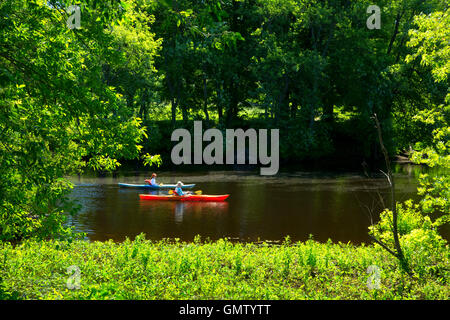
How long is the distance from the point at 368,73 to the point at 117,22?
37.5 meters

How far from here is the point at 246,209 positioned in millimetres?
24203

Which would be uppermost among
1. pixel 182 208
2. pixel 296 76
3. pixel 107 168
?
pixel 296 76

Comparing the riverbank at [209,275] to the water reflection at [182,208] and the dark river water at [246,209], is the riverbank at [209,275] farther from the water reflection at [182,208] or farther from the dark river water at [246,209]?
the water reflection at [182,208]

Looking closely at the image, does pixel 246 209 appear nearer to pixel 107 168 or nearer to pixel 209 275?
pixel 107 168

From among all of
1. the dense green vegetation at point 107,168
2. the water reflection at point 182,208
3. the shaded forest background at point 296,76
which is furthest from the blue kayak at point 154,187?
the dense green vegetation at point 107,168

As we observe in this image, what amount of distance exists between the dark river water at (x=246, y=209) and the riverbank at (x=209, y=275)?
3.57 meters

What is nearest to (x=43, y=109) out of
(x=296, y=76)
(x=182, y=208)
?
(x=182, y=208)

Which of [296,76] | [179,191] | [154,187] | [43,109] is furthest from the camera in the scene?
[296,76]

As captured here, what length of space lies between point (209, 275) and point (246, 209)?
45.8 feet

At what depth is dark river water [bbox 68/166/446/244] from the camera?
19794 millimetres

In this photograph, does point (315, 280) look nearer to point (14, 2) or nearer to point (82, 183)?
point (14, 2)

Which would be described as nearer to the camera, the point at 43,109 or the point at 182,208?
the point at 43,109

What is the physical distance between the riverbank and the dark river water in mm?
3571

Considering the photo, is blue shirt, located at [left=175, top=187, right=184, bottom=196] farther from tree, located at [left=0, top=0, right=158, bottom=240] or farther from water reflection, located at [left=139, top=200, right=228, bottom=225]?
tree, located at [left=0, top=0, right=158, bottom=240]
